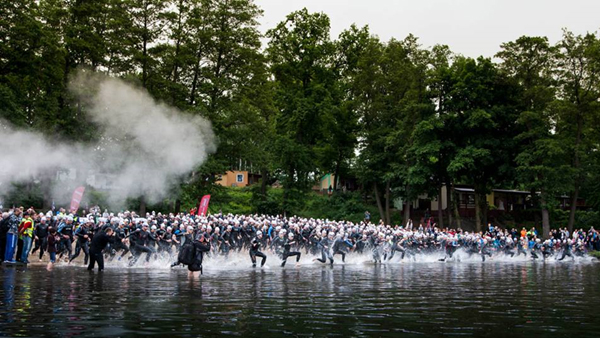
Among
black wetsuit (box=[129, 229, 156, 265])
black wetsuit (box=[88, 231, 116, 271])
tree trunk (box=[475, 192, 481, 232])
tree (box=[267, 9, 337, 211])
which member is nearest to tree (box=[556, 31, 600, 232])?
tree trunk (box=[475, 192, 481, 232])

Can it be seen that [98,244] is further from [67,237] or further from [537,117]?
[537,117]

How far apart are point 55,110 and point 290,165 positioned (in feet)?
72.6

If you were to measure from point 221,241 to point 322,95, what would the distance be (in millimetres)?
29280

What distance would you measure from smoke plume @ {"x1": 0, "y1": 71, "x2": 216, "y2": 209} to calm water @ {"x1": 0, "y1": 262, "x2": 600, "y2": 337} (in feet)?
68.8

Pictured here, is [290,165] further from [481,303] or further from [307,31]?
[481,303]

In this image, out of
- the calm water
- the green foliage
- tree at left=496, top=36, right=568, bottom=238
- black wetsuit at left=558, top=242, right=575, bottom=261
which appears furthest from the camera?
the green foliage

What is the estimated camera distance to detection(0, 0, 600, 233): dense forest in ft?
132

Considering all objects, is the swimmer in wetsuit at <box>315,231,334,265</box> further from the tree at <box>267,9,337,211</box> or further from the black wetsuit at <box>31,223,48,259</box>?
the tree at <box>267,9,337,211</box>

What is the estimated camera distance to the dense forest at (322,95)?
4019 centimetres

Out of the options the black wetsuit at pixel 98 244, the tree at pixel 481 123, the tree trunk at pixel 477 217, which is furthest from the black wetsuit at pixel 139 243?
the tree trunk at pixel 477 217

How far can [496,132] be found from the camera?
54.8 meters

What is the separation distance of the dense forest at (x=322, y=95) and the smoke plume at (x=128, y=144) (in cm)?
101

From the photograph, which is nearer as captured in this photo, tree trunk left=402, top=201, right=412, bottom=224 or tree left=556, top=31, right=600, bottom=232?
tree left=556, top=31, right=600, bottom=232

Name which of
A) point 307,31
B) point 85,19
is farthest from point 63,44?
point 307,31
